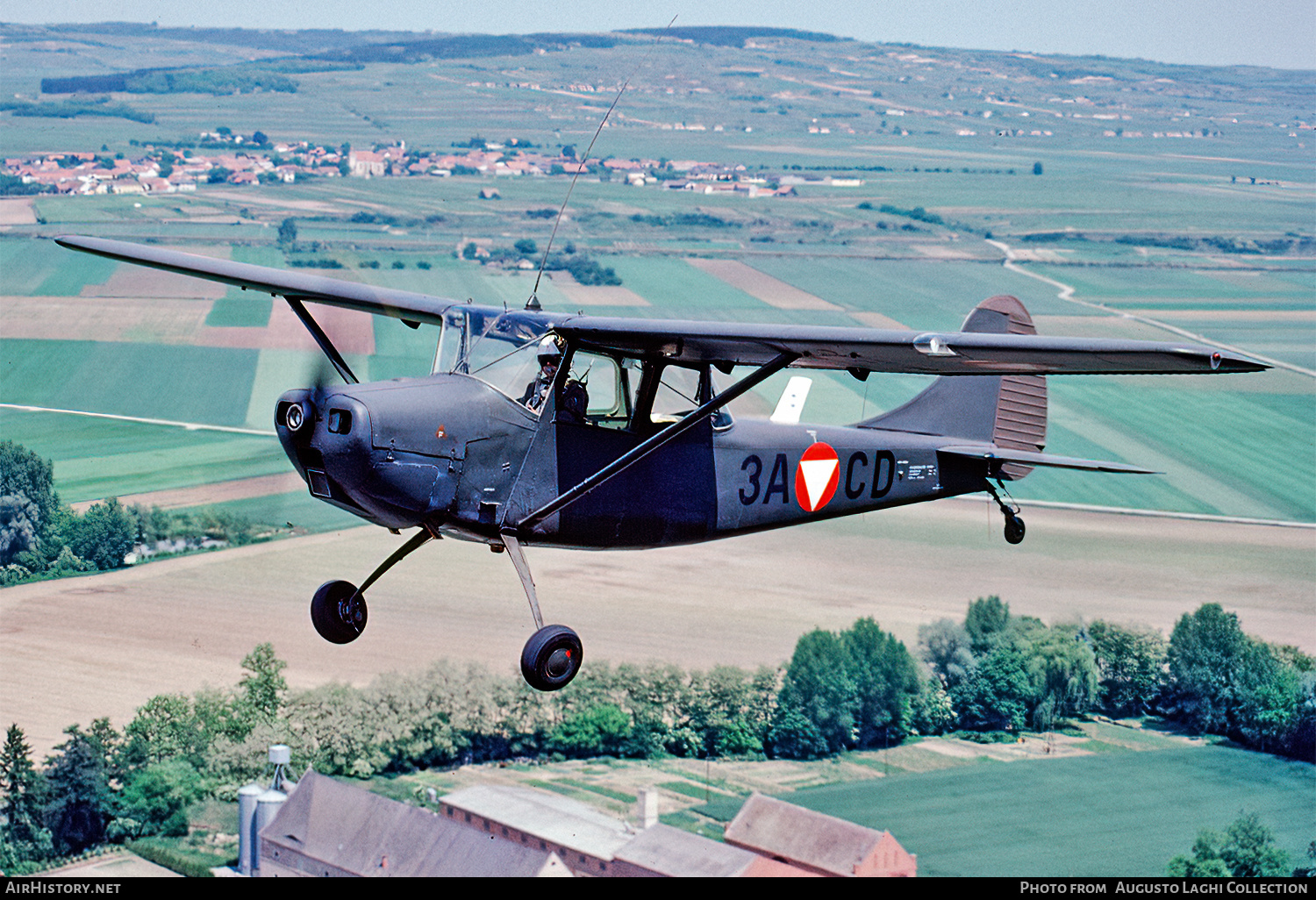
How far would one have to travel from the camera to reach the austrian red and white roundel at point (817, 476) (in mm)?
17172

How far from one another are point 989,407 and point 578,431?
733 cm

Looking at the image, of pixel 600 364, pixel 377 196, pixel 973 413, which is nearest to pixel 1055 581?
pixel 973 413

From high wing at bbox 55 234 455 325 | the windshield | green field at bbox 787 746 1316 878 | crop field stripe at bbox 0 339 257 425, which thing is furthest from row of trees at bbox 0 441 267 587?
the windshield

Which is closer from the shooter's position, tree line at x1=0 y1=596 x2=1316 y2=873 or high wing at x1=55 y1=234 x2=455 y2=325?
high wing at x1=55 y1=234 x2=455 y2=325

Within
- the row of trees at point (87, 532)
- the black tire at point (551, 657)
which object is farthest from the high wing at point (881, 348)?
the row of trees at point (87, 532)

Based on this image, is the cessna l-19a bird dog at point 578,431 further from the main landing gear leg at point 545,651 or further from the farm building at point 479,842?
the farm building at point 479,842

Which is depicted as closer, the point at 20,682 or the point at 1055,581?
Result: the point at 20,682

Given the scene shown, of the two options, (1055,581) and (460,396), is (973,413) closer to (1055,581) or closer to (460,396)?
(460,396)

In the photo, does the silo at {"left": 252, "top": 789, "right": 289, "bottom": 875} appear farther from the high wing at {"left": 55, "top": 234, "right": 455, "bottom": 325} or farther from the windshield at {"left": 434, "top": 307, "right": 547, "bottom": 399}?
the windshield at {"left": 434, "top": 307, "right": 547, "bottom": 399}

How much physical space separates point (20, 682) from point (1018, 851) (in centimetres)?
4752

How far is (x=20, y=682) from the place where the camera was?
7338 centimetres

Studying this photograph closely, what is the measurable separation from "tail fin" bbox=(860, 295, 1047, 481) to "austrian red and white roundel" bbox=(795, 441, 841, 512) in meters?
1.93

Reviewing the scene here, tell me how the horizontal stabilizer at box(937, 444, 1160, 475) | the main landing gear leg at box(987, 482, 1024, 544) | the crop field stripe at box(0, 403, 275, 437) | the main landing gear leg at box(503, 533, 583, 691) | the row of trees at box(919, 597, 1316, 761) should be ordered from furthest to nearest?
1. the crop field stripe at box(0, 403, 275, 437)
2. the row of trees at box(919, 597, 1316, 761)
3. the main landing gear leg at box(987, 482, 1024, 544)
4. the horizontal stabilizer at box(937, 444, 1160, 475)
5. the main landing gear leg at box(503, 533, 583, 691)

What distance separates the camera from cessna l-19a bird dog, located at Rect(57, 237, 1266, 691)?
13523 millimetres
